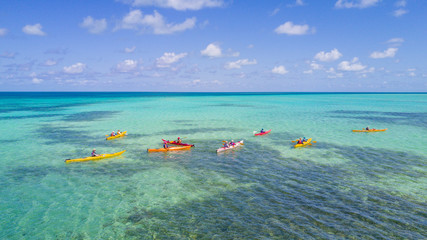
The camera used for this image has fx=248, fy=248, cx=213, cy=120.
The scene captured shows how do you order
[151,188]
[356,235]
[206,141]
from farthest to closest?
1. [206,141]
2. [151,188]
3. [356,235]

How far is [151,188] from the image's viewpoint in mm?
19578

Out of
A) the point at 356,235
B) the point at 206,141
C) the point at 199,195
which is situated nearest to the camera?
the point at 356,235

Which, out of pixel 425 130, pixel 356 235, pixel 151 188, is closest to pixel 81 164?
pixel 151 188

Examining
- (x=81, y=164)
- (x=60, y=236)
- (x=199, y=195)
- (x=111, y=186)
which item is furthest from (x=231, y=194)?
(x=81, y=164)

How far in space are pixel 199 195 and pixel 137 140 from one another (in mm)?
21389

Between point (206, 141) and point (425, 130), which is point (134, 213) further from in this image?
point (425, 130)

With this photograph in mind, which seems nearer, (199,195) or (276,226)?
(276,226)

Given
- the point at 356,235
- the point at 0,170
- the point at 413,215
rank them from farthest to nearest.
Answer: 1. the point at 0,170
2. the point at 413,215
3. the point at 356,235

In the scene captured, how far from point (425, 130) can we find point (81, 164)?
53330 mm

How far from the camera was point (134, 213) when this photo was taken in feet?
51.9

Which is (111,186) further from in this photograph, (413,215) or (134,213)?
(413,215)

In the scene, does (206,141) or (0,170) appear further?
(206,141)

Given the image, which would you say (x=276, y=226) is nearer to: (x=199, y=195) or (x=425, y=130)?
(x=199, y=195)

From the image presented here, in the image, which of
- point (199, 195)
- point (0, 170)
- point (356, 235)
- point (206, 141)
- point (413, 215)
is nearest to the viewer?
point (356, 235)
